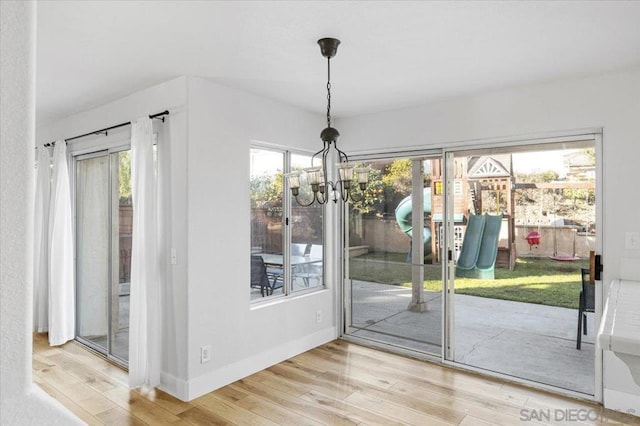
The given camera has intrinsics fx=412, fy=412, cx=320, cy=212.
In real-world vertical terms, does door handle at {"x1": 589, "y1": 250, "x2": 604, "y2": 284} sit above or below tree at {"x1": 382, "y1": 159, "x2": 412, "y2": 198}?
below

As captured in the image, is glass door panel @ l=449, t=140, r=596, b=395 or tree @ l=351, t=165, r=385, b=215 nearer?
glass door panel @ l=449, t=140, r=596, b=395

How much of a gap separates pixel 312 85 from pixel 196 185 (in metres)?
1.26

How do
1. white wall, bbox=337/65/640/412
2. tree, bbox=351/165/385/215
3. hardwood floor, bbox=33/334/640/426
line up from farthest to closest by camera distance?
tree, bbox=351/165/385/215
white wall, bbox=337/65/640/412
hardwood floor, bbox=33/334/640/426

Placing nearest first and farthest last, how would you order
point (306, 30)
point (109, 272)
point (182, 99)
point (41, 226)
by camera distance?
1. point (306, 30)
2. point (182, 99)
3. point (109, 272)
4. point (41, 226)

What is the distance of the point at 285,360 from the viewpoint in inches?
157

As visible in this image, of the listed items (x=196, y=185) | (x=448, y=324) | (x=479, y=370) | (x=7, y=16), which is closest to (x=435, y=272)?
(x=448, y=324)

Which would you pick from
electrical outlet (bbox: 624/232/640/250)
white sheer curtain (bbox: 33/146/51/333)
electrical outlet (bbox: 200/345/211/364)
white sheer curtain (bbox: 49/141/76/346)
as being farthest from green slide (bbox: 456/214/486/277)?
white sheer curtain (bbox: 33/146/51/333)

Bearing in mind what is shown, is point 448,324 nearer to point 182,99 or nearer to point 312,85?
point 312,85

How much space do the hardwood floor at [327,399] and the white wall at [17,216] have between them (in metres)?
2.64

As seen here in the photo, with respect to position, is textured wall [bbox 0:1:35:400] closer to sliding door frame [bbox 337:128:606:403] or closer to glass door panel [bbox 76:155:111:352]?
sliding door frame [bbox 337:128:606:403]

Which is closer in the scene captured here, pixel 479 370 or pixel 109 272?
pixel 479 370

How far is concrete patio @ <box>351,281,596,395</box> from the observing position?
3.44 m

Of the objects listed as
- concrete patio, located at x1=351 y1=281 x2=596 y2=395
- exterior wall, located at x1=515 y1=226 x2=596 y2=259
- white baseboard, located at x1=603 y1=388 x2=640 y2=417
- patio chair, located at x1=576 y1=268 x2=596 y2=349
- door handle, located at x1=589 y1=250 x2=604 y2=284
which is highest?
exterior wall, located at x1=515 y1=226 x2=596 y2=259

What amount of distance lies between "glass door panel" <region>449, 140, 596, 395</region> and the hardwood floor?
383 mm
